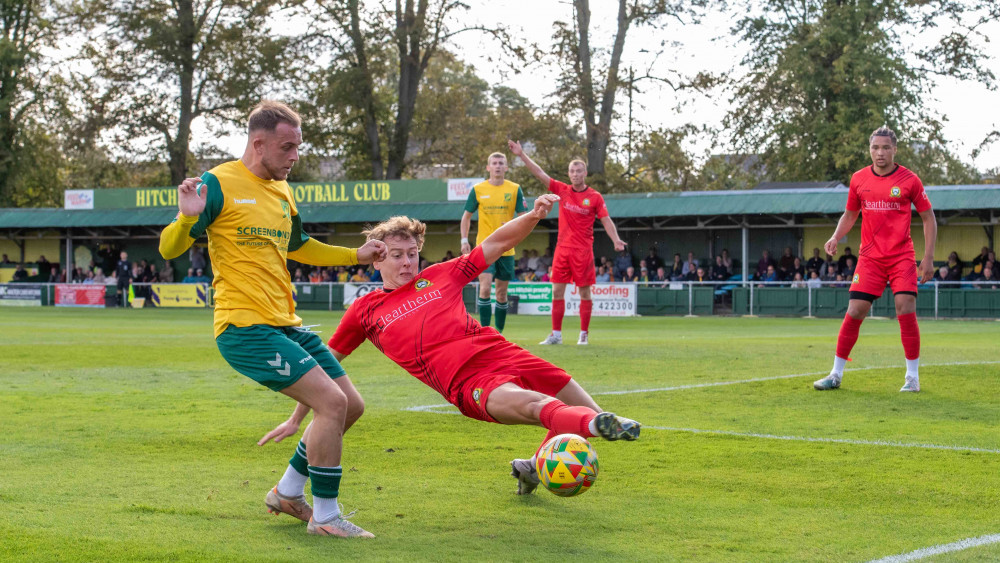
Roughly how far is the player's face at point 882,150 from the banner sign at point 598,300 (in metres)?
20.9

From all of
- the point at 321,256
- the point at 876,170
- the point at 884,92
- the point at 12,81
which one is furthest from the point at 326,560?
the point at 12,81

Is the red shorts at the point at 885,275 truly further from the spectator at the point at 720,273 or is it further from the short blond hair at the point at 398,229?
the spectator at the point at 720,273

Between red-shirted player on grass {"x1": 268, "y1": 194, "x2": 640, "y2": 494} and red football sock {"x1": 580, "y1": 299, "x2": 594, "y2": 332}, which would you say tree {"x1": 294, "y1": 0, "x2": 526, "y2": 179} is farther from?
red-shirted player on grass {"x1": 268, "y1": 194, "x2": 640, "y2": 494}

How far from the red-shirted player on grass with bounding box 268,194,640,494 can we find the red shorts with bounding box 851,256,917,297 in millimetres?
5236

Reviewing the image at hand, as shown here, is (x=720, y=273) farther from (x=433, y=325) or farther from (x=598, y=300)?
(x=433, y=325)

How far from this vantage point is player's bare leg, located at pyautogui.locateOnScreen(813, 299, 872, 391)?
9867mm

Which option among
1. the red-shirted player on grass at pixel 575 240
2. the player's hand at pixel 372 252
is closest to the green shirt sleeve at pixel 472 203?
the red-shirted player on grass at pixel 575 240

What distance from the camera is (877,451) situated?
6598 millimetres

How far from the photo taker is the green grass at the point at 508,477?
451 centimetres

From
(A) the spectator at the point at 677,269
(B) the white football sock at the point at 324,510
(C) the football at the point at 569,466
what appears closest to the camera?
(C) the football at the point at 569,466

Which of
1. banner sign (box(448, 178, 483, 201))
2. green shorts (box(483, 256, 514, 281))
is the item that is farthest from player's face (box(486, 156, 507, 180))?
banner sign (box(448, 178, 483, 201))

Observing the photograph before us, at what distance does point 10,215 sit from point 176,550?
46.2 meters

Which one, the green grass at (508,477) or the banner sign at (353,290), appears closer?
the green grass at (508,477)

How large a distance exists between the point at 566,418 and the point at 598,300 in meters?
26.4
